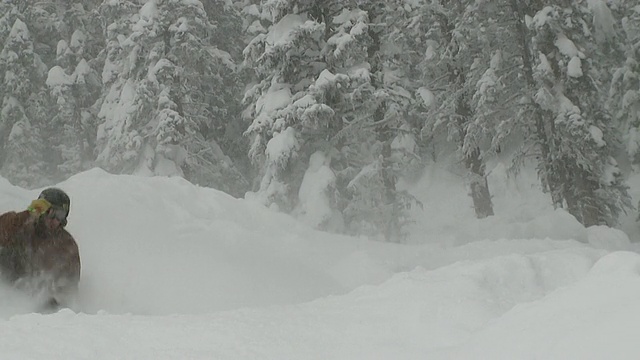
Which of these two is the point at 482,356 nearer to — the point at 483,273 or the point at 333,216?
the point at 483,273

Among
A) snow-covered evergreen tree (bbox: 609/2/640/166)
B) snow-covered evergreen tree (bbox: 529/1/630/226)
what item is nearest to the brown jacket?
snow-covered evergreen tree (bbox: 529/1/630/226)

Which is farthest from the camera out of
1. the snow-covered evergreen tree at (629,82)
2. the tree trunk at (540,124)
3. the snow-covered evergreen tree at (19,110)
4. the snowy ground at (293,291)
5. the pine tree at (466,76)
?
the snow-covered evergreen tree at (19,110)

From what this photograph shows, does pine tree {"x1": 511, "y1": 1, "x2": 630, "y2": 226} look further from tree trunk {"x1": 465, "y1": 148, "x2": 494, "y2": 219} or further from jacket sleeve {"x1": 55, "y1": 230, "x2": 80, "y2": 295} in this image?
jacket sleeve {"x1": 55, "y1": 230, "x2": 80, "y2": 295}

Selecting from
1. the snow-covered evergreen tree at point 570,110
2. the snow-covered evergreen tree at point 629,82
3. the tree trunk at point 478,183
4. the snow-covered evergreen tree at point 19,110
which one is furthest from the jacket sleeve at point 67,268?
the snow-covered evergreen tree at point 19,110

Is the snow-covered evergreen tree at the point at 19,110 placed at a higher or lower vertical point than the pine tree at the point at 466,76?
lower

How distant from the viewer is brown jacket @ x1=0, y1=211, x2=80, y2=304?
19.5 ft

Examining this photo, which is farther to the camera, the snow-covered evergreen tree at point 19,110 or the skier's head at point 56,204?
the snow-covered evergreen tree at point 19,110

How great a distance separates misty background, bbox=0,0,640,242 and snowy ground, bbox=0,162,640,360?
4.32m

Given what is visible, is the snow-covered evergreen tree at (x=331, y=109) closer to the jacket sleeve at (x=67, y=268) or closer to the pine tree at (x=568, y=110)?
the pine tree at (x=568, y=110)

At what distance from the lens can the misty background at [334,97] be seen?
1498 centimetres

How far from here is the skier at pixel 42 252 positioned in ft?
19.5

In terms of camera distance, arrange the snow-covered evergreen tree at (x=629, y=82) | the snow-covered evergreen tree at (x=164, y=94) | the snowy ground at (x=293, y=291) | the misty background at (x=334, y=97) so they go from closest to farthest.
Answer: the snowy ground at (x=293, y=291), the misty background at (x=334, y=97), the snow-covered evergreen tree at (x=164, y=94), the snow-covered evergreen tree at (x=629, y=82)

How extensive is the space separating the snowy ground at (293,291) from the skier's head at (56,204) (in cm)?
86

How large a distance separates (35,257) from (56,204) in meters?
0.58
